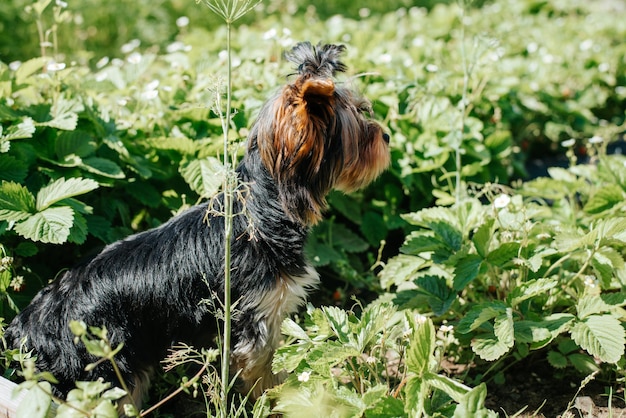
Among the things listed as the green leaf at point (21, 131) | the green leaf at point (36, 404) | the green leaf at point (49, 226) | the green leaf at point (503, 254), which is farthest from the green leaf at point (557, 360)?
the green leaf at point (21, 131)

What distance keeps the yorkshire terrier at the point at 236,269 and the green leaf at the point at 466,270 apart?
845 millimetres

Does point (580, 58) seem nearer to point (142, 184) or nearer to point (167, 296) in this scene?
point (142, 184)

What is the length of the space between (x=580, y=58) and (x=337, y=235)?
5008 millimetres

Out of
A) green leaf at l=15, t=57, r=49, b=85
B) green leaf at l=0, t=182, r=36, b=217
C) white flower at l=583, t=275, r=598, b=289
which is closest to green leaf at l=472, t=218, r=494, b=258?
white flower at l=583, t=275, r=598, b=289

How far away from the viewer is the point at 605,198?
4.33 meters

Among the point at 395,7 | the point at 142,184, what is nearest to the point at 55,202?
the point at 142,184

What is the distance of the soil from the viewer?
3562mm

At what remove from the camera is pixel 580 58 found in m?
8.16

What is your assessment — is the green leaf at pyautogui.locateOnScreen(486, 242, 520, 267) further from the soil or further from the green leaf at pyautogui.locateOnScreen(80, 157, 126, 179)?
the green leaf at pyautogui.locateOnScreen(80, 157, 126, 179)

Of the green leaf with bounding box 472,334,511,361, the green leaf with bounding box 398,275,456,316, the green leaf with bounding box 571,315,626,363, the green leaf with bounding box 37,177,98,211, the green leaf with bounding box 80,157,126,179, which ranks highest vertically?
Answer: the green leaf with bounding box 37,177,98,211

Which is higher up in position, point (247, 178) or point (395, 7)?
point (247, 178)

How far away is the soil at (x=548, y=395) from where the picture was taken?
3562 millimetres

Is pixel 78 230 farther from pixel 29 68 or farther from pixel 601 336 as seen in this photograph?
pixel 601 336

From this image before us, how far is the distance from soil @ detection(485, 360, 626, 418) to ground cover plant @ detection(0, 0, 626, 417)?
2 centimetres
